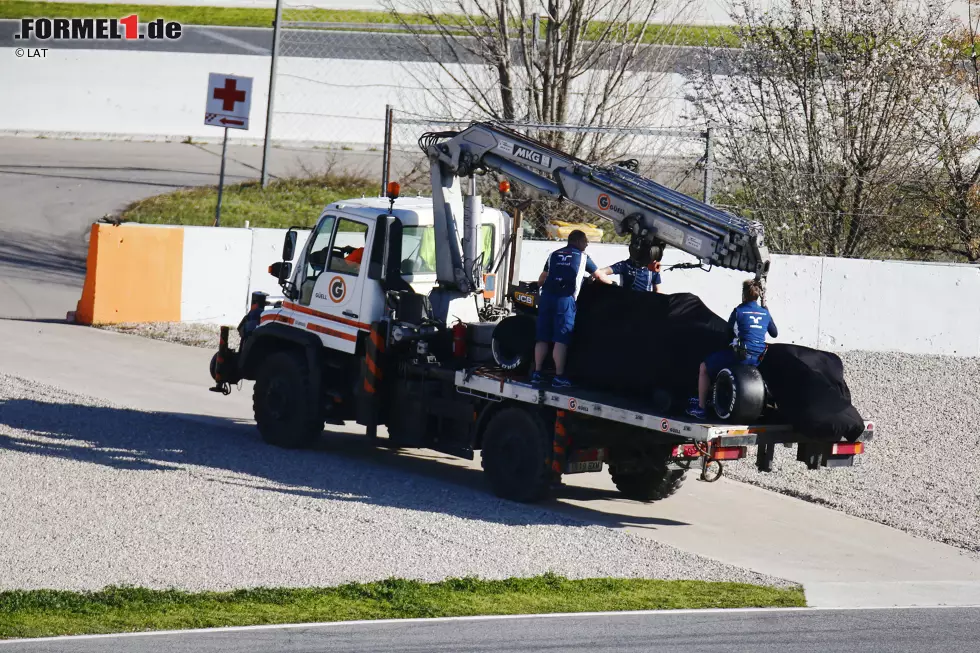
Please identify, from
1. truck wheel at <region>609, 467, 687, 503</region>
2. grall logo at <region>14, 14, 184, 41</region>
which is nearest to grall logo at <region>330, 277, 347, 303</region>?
truck wheel at <region>609, 467, 687, 503</region>

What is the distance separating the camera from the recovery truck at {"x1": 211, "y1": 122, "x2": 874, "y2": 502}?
11.3 metres

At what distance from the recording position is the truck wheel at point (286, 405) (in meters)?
13.4

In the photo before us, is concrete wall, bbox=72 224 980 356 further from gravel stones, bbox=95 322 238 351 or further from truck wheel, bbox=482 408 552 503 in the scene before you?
truck wheel, bbox=482 408 552 503

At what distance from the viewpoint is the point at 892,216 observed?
21.4m

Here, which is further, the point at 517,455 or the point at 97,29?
the point at 97,29

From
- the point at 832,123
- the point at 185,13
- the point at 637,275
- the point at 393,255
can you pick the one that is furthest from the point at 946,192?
the point at 185,13

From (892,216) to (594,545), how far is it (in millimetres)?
12675

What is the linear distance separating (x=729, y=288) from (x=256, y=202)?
435 inches

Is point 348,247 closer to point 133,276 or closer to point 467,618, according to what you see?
point 467,618

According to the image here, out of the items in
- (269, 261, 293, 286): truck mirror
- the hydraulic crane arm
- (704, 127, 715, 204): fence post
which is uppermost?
(704, 127, 715, 204): fence post

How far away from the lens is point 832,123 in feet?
71.7

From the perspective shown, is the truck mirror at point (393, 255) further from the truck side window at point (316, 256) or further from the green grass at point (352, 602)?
the green grass at point (352, 602)

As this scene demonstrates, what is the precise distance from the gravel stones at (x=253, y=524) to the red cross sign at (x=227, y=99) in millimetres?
8557

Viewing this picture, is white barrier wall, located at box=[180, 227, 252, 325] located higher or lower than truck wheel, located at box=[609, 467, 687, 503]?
higher
